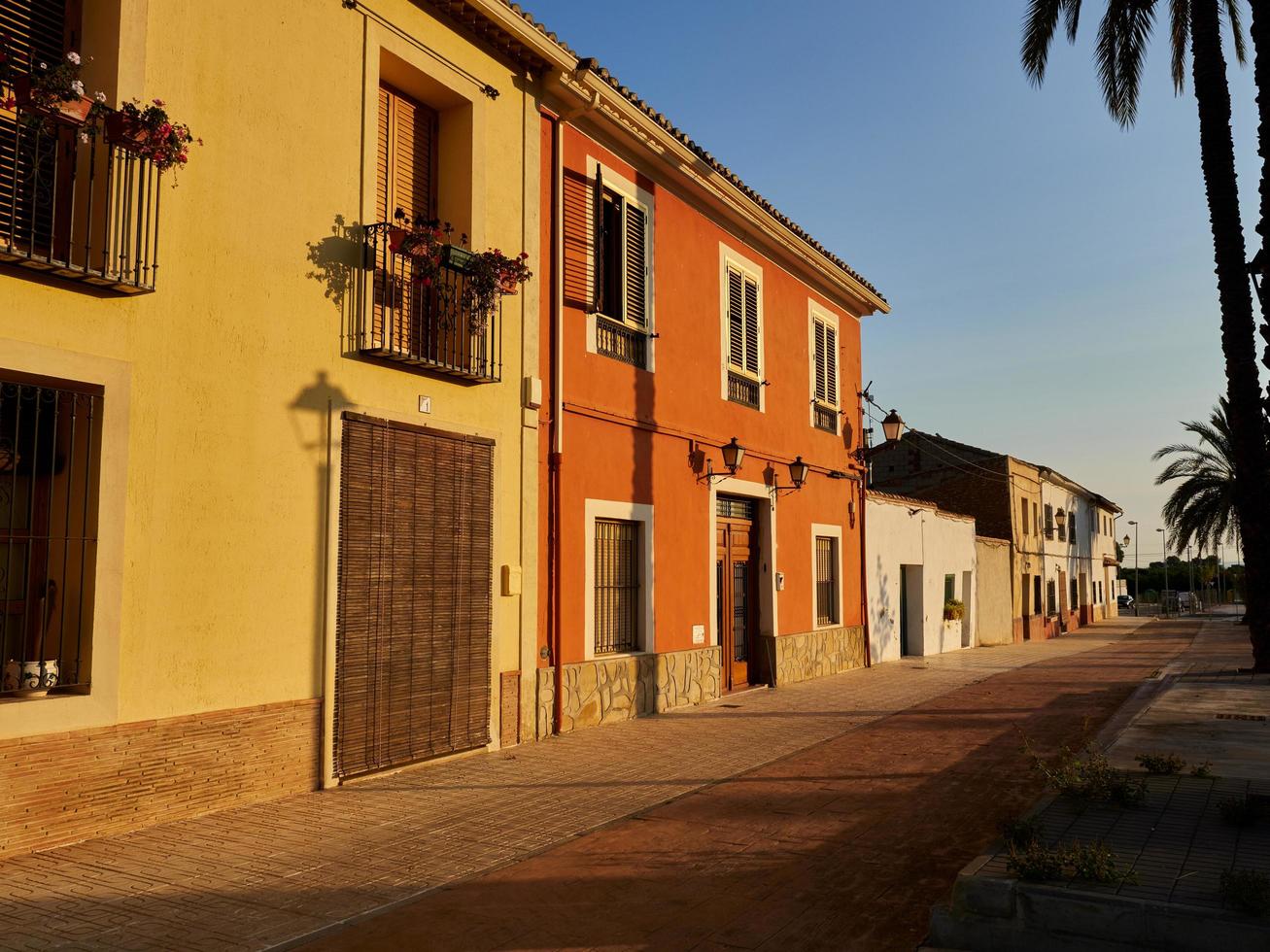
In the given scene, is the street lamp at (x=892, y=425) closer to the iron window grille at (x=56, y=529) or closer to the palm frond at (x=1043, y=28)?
the palm frond at (x=1043, y=28)

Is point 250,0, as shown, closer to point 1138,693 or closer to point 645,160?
point 645,160

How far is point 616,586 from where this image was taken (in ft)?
40.5

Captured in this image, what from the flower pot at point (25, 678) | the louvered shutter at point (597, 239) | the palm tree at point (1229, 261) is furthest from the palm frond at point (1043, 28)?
the flower pot at point (25, 678)

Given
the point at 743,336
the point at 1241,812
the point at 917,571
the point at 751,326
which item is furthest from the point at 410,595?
the point at 917,571

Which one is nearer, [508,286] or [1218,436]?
[508,286]

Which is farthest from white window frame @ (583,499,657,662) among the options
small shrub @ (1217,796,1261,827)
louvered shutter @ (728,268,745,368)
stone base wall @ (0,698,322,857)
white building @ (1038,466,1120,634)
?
white building @ (1038,466,1120,634)

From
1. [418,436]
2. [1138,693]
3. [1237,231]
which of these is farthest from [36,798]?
[1237,231]

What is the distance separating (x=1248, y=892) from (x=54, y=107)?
7527 millimetres

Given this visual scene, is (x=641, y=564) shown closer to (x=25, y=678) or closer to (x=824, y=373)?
(x=25, y=678)

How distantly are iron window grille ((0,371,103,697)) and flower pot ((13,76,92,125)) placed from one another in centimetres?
162

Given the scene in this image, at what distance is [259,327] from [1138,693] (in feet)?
39.8

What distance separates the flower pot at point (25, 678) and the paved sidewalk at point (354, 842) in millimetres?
963

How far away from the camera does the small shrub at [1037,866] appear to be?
488cm

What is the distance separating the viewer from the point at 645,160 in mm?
13141
